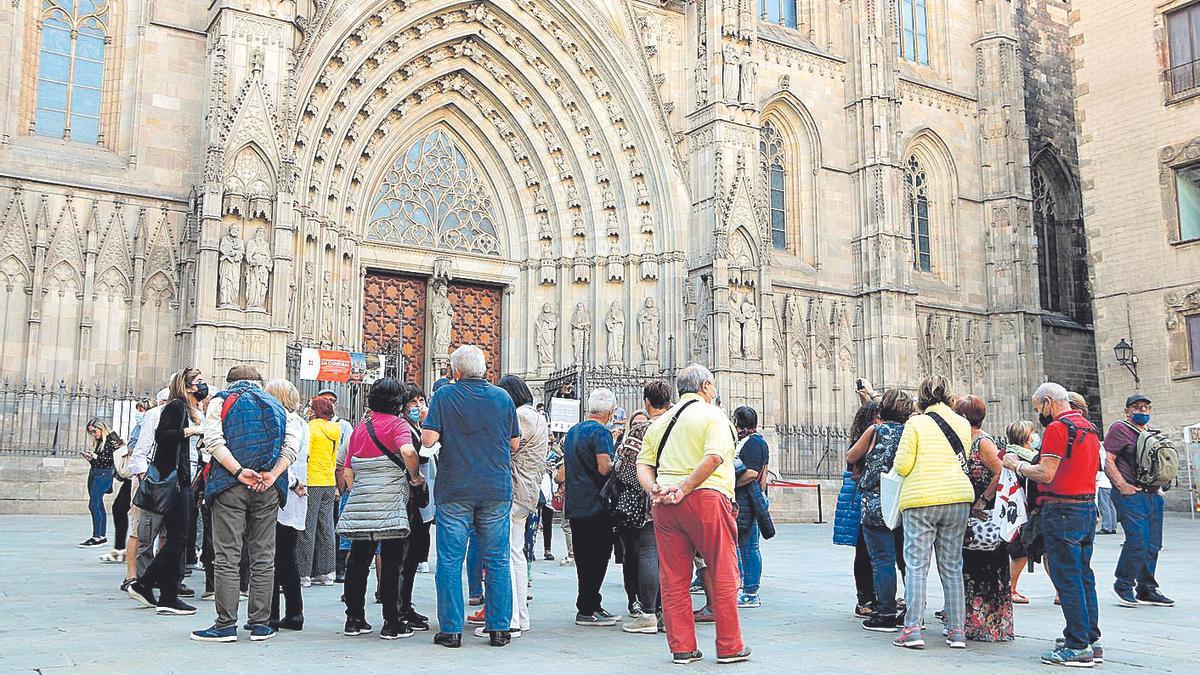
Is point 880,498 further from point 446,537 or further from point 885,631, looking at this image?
point 446,537

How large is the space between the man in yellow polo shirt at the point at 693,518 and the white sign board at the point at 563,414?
12.0 meters

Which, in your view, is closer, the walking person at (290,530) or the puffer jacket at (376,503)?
the puffer jacket at (376,503)

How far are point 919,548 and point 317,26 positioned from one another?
15997 mm

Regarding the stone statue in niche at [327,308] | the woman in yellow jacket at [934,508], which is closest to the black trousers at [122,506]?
the woman in yellow jacket at [934,508]

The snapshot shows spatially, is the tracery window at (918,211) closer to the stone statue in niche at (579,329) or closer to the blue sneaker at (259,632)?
the stone statue in niche at (579,329)

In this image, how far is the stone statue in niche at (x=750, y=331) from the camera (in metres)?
22.2

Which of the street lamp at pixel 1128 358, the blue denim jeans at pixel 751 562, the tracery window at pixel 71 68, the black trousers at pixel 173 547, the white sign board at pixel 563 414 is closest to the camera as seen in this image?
the black trousers at pixel 173 547

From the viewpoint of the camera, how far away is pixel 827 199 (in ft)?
84.4

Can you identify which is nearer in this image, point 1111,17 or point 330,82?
point 330,82

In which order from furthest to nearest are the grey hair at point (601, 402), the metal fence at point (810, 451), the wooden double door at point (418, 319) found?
the metal fence at point (810, 451) → the wooden double door at point (418, 319) → the grey hair at point (601, 402)

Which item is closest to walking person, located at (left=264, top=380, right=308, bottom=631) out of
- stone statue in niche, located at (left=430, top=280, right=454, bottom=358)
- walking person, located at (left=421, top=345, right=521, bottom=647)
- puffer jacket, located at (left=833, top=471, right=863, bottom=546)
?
walking person, located at (left=421, top=345, right=521, bottom=647)

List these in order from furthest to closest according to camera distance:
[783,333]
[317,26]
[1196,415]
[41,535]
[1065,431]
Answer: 1. [783,333]
2. [1196,415]
3. [317,26]
4. [41,535]
5. [1065,431]

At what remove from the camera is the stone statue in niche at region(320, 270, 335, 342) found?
1962 centimetres

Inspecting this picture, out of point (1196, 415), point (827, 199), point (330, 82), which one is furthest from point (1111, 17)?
point (330, 82)
